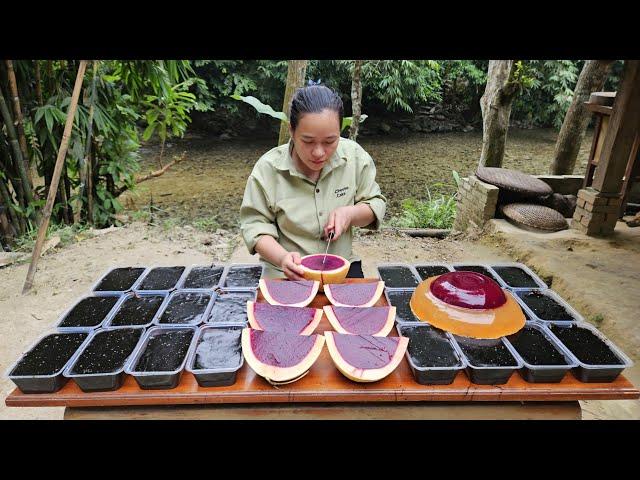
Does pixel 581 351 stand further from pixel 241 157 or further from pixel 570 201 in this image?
pixel 241 157

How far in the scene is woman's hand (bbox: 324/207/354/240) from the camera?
254cm

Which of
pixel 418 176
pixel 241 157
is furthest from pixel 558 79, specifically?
pixel 241 157

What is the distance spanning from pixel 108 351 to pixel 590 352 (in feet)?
6.50

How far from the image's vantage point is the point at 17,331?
164 inches

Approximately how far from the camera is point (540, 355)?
1.75m

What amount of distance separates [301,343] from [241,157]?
1289 centimetres

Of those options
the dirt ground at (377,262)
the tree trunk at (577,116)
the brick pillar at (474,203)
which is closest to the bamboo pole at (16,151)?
the dirt ground at (377,262)

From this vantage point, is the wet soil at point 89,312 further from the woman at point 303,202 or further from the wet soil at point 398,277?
the wet soil at point 398,277

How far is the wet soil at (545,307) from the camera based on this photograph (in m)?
2.04

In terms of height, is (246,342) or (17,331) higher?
(246,342)

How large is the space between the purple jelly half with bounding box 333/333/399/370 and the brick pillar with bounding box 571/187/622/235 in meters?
5.24

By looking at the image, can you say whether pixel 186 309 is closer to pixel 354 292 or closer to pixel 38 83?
pixel 354 292

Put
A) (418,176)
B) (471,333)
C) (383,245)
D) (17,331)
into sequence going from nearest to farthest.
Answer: (471,333) < (17,331) < (383,245) < (418,176)

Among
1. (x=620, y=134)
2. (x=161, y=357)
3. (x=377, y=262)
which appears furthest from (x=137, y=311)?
(x=620, y=134)
